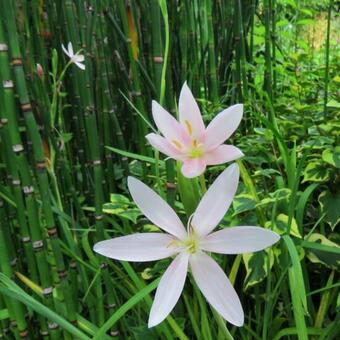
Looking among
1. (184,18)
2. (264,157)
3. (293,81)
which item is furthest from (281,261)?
(293,81)

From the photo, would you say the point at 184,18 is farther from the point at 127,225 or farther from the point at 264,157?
the point at 127,225

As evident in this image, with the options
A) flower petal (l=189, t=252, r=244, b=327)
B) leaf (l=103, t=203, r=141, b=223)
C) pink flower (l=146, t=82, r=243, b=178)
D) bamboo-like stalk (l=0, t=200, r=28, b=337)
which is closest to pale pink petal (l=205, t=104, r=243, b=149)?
pink flower (l=146, t=82, r=243, b=178)

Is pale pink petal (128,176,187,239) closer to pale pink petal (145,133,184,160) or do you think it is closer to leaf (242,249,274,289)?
pale pink petal (145,133,184,160)

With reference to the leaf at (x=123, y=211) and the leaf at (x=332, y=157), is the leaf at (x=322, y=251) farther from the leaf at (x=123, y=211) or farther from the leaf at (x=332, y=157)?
the leaf at (x=123, y=211)

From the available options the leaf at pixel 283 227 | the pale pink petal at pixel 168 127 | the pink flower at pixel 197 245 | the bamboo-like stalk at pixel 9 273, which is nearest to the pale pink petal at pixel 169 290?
the pink flower at pixel 197 245

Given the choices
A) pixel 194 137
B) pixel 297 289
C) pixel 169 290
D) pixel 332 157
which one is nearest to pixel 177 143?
pixel 194 137

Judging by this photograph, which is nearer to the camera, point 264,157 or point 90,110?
point 90,110
